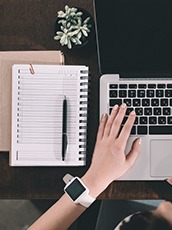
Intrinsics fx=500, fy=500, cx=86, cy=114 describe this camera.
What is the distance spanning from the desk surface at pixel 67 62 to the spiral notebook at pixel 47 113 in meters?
0.03

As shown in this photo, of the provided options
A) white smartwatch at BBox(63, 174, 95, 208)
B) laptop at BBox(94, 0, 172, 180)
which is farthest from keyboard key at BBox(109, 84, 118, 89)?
white smartwatch at BBox(63, 174, 95, 208)

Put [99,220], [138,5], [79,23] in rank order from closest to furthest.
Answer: [138,5]
[79,23]
[99,220]

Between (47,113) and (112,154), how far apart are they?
0.57ft

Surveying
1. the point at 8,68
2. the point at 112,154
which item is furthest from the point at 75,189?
the point at 8,68

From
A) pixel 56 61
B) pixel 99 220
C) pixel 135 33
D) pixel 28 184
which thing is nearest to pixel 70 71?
pixel 56 61

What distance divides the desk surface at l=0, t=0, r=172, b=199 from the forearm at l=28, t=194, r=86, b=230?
0.03 metres

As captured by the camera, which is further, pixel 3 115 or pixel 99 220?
pixel 99 220

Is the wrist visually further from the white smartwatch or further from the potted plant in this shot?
the potted plant

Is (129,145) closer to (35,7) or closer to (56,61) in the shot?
(56,61)

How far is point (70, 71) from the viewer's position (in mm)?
1138

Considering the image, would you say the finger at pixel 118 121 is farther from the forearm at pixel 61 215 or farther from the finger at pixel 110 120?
the forearm at pixel 61 215

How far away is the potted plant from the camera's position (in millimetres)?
1119

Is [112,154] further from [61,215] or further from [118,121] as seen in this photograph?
[61,215]

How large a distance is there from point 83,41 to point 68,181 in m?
0.32
